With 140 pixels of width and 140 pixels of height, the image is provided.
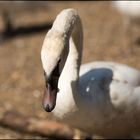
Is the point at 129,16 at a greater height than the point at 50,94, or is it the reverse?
the point at 50,94

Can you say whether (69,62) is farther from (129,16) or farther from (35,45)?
(35,45)

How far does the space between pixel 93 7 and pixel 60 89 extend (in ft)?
19.6

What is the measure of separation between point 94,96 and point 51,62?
2.81ft

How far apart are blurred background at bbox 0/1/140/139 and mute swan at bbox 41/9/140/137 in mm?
978

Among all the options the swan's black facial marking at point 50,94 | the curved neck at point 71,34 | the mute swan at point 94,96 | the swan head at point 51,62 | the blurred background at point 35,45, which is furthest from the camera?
the blurred background at point 35,45

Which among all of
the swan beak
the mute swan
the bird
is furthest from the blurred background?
the swan beak

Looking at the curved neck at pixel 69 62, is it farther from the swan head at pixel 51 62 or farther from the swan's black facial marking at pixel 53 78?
the swan's black facial marking at pixel 53 78

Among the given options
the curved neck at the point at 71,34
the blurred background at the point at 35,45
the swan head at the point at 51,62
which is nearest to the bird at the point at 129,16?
the blurred background at the point at 35,45

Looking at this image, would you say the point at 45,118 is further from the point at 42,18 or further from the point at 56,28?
the point at 42,18

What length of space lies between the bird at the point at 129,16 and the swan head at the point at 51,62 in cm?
369

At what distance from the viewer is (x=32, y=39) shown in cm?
891

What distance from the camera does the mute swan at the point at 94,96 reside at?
4.39 metres

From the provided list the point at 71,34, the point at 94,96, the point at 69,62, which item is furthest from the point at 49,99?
the point at 71,34

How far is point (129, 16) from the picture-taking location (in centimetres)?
784
